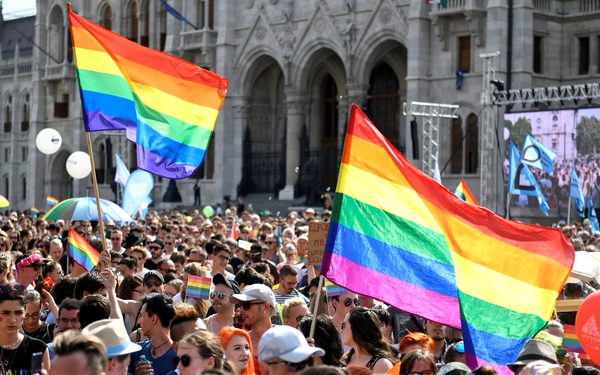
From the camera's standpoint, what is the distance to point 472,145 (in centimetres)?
3938

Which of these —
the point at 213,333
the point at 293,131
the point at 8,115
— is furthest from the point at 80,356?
the point at 8,115

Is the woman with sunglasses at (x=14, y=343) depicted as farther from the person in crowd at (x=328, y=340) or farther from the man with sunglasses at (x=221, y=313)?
the man with sunglasses at (x=221, y=313)

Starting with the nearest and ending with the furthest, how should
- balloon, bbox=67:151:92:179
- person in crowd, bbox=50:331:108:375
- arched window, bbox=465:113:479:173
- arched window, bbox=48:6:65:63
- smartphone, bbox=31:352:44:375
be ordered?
person in crowd, bbox=50:331:108:375
smartphone, bbox=31:352:44:375
balloon, bbox=67:151:92:179
arched window, bbox=465:113:479:173
arched window, bbox=48:6:65:63

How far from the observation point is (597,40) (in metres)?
38.8

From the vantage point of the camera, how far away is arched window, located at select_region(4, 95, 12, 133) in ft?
237

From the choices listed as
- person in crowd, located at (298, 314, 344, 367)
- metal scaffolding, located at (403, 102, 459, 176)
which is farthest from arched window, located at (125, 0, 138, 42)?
person in crowd, located at (298, 314, 344, 367)

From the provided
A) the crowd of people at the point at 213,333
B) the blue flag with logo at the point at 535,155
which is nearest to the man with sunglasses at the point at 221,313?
the crowd of people at the point at 213,333

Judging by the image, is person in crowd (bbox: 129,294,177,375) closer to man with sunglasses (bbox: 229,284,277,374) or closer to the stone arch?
man with sunglasses (bbox: 229,284,277,374)

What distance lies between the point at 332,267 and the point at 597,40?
3148 cm

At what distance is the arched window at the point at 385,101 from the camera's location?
44281 millimetres

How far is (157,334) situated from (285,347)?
236 cm

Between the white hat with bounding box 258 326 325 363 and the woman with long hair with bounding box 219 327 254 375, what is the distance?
4.84ft

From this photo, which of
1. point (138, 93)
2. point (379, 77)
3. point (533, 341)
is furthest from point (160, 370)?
point (379, 77)

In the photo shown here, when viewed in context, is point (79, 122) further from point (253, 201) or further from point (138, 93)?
point (138, 93)
